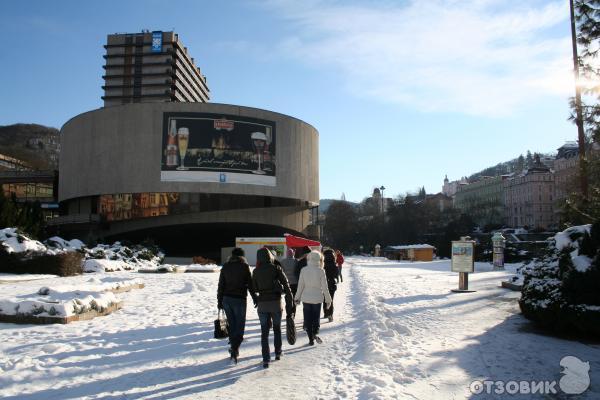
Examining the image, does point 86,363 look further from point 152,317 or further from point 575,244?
point 575,244

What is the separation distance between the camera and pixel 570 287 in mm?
9109

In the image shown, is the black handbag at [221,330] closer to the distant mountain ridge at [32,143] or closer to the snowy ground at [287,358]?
the snowy ground at [287,358]

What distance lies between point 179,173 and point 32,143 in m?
113

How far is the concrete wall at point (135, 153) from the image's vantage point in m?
52.2

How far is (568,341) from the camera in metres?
8.84

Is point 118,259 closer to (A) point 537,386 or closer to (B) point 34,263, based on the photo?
(B) point 34,263

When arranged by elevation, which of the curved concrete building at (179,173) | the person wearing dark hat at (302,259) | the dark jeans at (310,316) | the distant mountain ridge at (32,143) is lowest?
the dark jeans at (310,316)

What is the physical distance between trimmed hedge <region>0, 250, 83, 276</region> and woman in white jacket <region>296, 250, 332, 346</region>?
16221mm

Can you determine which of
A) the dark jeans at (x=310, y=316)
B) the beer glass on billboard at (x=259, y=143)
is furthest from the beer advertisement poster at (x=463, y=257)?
the beer glass on billboard at (x=259, y=143)

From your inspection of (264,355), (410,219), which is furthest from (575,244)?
(410,219)

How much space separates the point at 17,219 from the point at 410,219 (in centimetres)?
8055

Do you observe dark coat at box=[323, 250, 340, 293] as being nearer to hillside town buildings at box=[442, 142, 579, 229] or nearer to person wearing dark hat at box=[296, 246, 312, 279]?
person wearing dark hat at box=[296, 246, 312, 279]

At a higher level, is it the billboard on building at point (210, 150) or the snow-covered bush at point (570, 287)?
the billboard on building at point (210, 150)

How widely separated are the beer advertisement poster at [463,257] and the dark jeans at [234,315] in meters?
12.1
